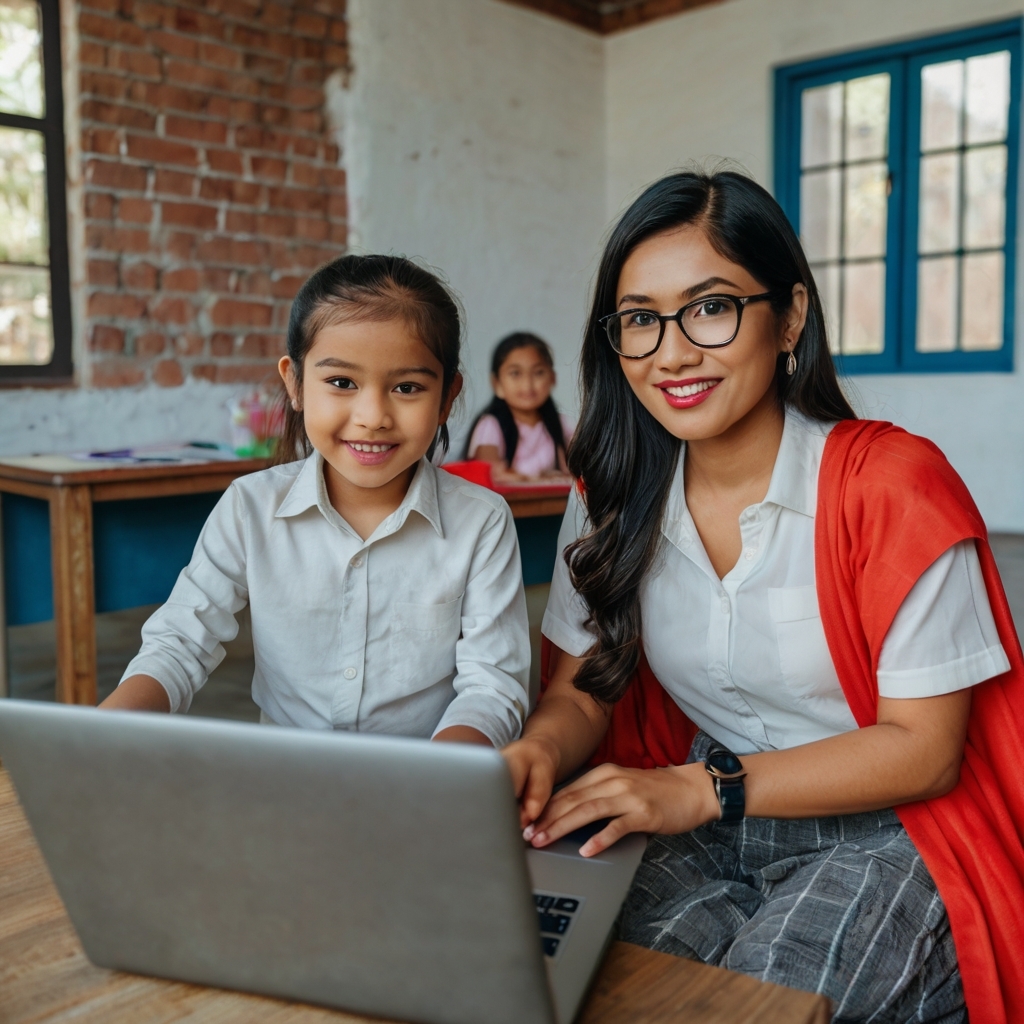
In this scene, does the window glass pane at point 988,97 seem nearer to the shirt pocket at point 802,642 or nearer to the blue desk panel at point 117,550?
the blue desk panel at point 117,550

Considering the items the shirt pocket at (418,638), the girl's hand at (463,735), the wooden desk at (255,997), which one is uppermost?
the shirt pocket at (418,638)

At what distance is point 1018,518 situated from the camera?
15.2 ft

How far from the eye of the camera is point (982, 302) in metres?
4.73

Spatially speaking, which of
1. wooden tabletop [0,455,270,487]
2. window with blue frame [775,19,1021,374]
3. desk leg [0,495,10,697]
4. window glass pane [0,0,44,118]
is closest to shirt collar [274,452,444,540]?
wooden tabletop [0,455,270,487]

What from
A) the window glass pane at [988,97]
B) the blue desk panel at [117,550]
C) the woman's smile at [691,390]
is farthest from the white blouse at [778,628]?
the window glass pane at [988,97]

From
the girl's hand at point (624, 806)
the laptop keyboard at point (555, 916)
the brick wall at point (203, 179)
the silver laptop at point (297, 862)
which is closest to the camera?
the silver laptop at point (297, 862)

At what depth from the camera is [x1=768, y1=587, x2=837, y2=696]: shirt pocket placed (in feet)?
3.37

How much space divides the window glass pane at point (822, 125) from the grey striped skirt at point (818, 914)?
475cm

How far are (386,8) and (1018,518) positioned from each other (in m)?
3.68

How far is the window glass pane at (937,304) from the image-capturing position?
15.7 ft

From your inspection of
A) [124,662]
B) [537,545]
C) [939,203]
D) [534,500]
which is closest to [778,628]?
[534,500]

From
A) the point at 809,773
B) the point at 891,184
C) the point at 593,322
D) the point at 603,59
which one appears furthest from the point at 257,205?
the point at 809,773

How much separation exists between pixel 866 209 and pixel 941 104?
0.55 m

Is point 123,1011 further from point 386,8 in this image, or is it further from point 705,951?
point 386,8
